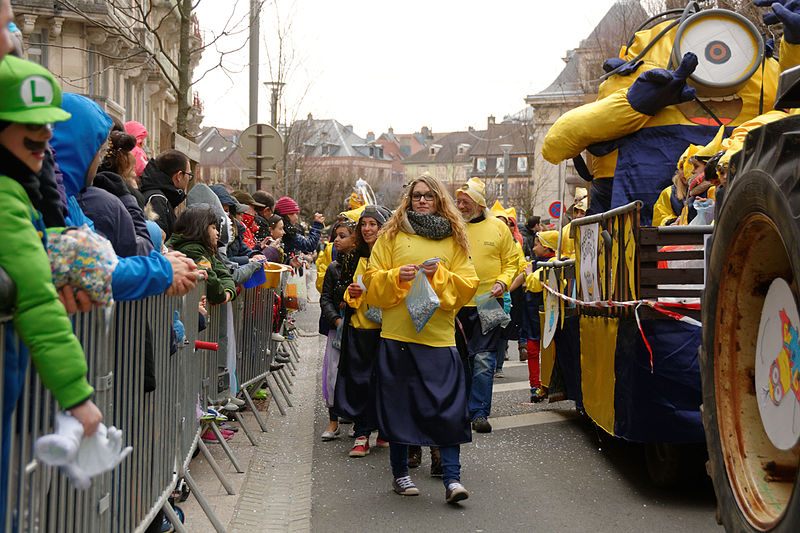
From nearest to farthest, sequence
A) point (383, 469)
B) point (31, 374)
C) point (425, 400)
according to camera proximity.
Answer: point (31, 374) < point (425, 400) < point (383, 469)

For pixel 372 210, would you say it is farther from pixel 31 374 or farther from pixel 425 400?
pixel 31 374

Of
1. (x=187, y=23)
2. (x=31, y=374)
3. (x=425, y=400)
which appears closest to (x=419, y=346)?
(x=425, y=400)

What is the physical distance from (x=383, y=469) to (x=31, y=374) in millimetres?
4595

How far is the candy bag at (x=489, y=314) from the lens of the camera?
8.09m

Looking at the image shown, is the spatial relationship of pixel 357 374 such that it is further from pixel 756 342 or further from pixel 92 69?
pixel 92 69

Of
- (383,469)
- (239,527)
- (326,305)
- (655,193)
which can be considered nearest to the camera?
(239,527)

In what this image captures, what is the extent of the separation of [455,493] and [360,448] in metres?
1.74

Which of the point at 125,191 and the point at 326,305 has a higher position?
the point at 125,191

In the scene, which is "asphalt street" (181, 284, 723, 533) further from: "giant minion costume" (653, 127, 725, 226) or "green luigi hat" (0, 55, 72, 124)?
"green luigi hat" (0, 55, 72, 124)

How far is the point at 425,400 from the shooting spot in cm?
611

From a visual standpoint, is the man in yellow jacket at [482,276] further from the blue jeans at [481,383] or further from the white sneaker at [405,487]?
the white sneaker at [405,487]

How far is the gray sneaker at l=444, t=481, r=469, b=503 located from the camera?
5.81 metres

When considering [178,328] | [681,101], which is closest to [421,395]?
[178,328]

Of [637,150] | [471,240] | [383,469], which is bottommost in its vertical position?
[383,469]
